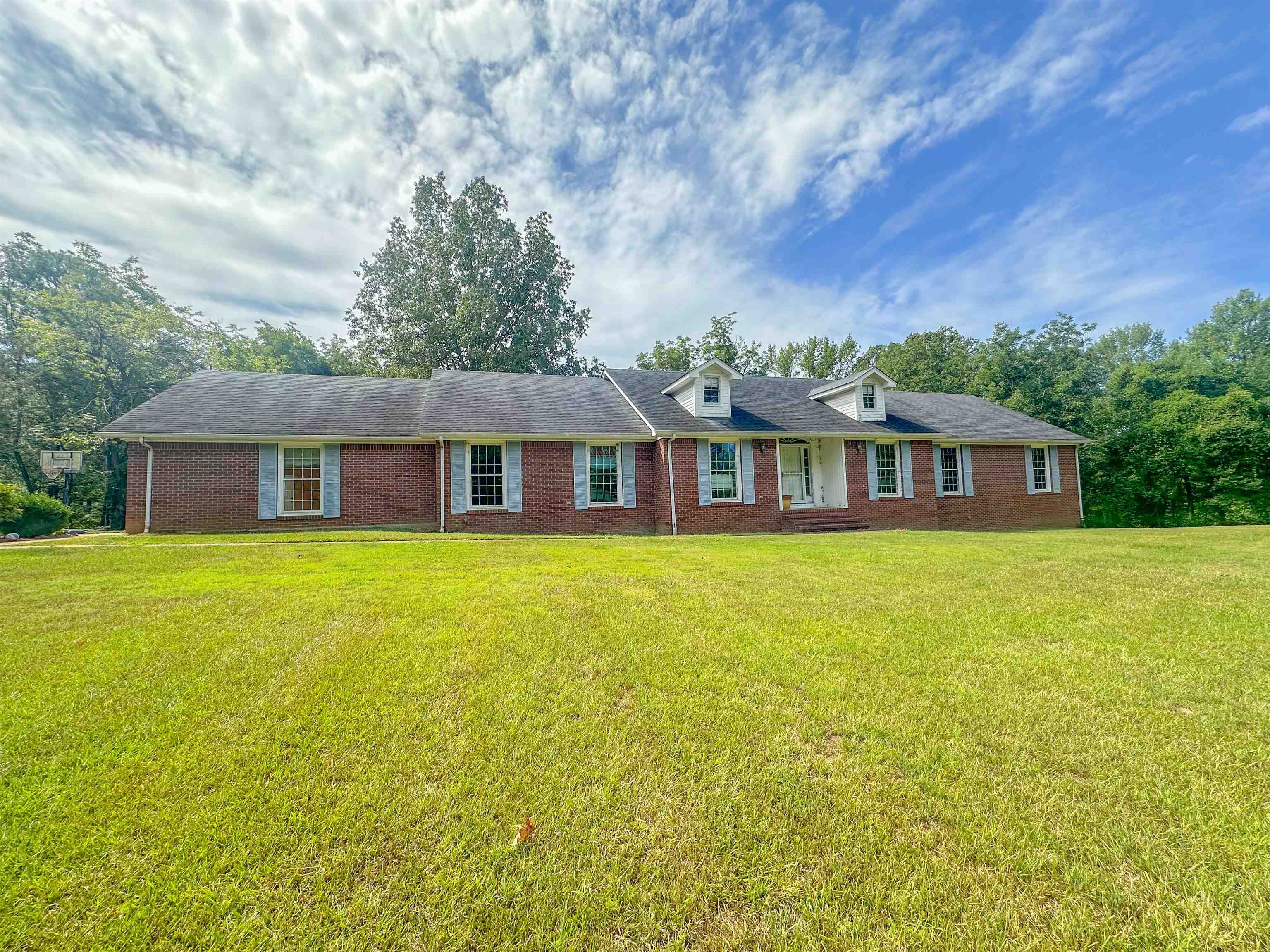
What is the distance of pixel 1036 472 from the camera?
698 inches

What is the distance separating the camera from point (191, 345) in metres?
25.4

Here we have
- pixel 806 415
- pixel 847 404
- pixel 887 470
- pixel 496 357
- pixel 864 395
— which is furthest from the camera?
pixel 496 357

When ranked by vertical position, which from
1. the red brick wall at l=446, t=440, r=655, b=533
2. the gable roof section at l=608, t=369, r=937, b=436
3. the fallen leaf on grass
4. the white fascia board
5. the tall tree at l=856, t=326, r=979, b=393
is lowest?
the fallen leaf on grass

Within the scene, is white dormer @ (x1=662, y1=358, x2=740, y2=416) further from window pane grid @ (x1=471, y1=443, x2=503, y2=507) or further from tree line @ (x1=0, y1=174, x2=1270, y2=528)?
tree line @ (x1=0, y1=174, x2=1270, y2=528)

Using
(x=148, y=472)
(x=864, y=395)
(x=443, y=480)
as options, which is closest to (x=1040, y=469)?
(x=864, y=395)

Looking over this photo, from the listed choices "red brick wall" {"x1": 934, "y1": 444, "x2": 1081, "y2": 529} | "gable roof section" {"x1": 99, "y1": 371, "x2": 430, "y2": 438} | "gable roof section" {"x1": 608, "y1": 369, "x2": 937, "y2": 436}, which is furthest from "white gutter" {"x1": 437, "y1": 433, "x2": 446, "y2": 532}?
"red brick wall" {"x1": 934, "y1": 444, "x2": 1081, "y2": 529}

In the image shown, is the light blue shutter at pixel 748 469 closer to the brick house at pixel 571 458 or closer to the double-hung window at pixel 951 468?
the brick house at pixel 571 458

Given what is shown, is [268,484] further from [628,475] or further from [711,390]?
[711,390]

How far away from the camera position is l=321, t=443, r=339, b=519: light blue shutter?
1279 cm

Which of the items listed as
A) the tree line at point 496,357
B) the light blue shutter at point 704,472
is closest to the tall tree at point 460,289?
the tree line at point 496,357

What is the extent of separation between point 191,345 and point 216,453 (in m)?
19.4

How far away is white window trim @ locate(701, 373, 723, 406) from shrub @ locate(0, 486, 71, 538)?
17.8 m

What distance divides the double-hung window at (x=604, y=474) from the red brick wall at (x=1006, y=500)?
11.1 m

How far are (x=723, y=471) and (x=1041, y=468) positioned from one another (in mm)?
12973
